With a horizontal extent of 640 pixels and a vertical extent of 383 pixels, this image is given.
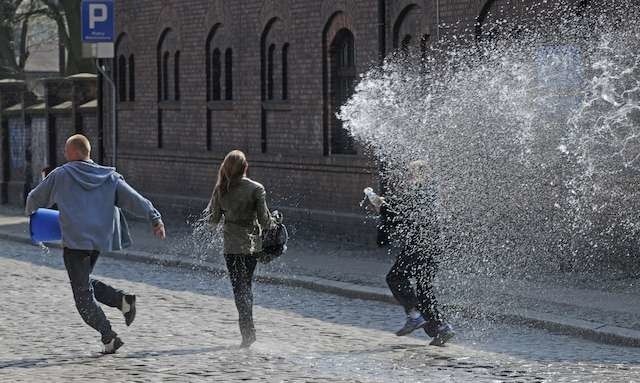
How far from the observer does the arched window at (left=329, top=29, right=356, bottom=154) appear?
77.2ft

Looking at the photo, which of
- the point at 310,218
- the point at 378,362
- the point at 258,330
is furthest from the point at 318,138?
the point at 378,362

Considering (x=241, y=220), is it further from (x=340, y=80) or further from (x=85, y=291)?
(x=340, y=80)

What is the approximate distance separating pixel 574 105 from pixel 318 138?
719 centimetres

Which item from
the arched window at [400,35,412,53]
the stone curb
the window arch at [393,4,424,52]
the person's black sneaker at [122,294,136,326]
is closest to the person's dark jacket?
the stone curb

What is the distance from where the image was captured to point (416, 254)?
12461 mm

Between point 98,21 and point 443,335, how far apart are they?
15.4 meters

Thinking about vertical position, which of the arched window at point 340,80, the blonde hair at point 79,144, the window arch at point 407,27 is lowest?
the blonde hair at point 79,144

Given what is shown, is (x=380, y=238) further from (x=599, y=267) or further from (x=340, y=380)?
(x=599, y=267)

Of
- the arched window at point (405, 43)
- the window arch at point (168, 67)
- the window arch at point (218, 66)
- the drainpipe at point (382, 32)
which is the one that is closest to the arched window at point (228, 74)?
the window arch at point (218, 66)

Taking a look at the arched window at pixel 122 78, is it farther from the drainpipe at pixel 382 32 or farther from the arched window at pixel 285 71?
the drainpipe at pixel 382 32

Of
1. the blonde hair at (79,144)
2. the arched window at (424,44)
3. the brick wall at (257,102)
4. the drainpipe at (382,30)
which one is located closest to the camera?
the blonde hair at (79,144)

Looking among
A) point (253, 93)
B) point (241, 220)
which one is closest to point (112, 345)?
point (241, 220)

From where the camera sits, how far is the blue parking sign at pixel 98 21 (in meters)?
26.2

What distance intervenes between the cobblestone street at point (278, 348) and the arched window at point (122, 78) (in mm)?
15952
